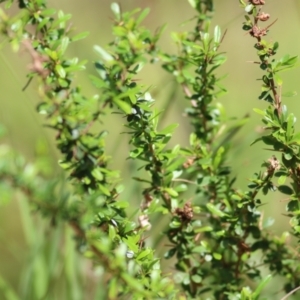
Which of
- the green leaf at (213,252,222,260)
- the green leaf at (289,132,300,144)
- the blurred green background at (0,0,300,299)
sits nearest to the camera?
the green leaf at (289,132,300,144)

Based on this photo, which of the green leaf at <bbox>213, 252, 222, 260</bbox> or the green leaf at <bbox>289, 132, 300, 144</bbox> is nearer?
the green leaf at <bbox>289, 132, 300, 144</bbox>

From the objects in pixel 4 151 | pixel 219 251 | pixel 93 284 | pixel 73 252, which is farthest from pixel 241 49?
pixel 4 151

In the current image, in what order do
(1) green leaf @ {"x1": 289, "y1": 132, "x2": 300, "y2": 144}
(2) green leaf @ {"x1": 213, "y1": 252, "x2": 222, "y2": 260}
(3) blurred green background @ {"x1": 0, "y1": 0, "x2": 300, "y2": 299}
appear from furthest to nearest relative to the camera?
(3) blurred green background @ {"x1": 0, "y1": 0, "x2": 300, "y2": 299}
(2) green leaf @ {"x1": 213, "y1": 252, "x2": 222, "y2": 260}
(1) green leaf @ {"x1": 289, "y1": 132, "x2": 300, "y2": 144}

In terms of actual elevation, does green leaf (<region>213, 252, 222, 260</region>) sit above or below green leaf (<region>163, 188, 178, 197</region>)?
below

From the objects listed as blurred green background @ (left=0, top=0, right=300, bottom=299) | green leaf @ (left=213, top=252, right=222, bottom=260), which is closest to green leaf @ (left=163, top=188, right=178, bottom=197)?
green leaf @ (left=213, top=252, right=222, bottom=260)

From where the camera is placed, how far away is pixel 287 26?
172 cm

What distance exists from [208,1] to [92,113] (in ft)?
0.83

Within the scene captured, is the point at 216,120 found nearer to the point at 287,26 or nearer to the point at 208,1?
the point at 208,1

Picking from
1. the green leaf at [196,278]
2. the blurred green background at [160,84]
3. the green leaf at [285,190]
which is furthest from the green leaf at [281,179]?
the blurred green background at [160,84]

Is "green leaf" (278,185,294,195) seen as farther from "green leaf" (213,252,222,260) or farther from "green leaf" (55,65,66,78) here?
"green leaf" (55,65,66,78)

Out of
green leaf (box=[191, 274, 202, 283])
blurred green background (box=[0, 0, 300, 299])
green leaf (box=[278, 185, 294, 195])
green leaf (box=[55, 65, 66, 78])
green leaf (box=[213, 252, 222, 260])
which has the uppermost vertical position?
blurred green background (box=[0, 0, 300, 299])

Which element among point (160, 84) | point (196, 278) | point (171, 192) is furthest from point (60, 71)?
point (160, 84)

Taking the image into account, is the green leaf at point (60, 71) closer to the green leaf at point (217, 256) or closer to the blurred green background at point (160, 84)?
the green leaf at point (217, 256)

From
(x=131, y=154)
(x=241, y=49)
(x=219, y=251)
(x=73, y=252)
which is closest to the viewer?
(x=131, y=154)
